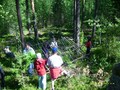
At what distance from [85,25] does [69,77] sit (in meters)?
40.9

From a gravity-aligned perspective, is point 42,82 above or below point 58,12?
above

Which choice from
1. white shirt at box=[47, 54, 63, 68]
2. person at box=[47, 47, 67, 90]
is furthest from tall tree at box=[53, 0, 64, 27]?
white shirt at box=[47, 54, 63, 68]

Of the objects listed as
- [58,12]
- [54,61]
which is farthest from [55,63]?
[58,12]

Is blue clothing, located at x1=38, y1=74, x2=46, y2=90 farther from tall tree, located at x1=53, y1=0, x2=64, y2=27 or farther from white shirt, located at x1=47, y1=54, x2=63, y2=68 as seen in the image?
tall tree, located at x1=53, y1=0, x2=64, y2=27

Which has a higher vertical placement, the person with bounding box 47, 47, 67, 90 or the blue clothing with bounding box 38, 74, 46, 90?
the person with bounding box 47, 47, 67, 90

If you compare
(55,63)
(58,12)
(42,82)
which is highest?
(55,63)

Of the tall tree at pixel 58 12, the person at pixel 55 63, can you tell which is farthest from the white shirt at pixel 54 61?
the tall tree at pixel 58 12

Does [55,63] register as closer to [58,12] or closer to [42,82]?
[42,82]

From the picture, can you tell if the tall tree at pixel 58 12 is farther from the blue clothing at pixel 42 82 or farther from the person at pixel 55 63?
the person at pixel 55 63

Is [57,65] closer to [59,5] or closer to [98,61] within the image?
[98,61]

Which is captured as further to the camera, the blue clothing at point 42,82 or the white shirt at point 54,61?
the blue clothing at point 42,82

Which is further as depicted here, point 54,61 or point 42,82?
point 42,82

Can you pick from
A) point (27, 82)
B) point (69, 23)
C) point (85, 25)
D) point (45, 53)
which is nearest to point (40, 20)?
point (69, 23)

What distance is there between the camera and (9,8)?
4653 cm
